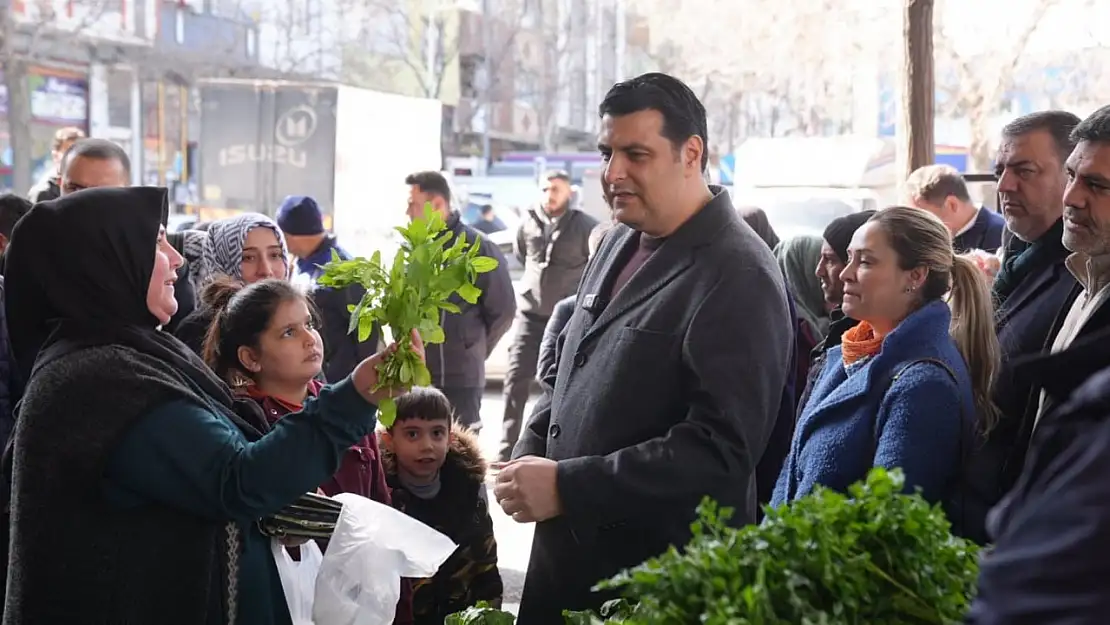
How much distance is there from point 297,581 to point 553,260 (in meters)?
6.10

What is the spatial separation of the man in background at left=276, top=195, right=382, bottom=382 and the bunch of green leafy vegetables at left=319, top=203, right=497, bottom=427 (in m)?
3.16

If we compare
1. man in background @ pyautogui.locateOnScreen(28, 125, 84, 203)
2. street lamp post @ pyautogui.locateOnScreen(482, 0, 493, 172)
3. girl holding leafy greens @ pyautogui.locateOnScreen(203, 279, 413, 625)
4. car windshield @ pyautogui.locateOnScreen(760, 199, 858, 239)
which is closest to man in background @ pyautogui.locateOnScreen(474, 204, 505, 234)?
car windshield @ pyautogui.locateOnScreen(760, 199, 858, 239)

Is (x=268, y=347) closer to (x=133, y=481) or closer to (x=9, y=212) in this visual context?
(x=133, y=481)

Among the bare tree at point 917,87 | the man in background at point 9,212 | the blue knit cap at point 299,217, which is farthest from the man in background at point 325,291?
the bare tree at point 917,87

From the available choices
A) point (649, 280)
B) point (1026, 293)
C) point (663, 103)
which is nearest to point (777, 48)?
point (1026, 293)

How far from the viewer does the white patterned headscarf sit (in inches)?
200

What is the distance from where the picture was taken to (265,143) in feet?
49.5

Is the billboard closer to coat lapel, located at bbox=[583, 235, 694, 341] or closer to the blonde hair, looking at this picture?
the blonde hair

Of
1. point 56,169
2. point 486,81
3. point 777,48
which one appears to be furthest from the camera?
point 486,81

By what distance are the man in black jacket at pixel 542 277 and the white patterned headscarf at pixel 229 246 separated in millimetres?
3835

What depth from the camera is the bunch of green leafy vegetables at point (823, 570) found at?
5.33ft

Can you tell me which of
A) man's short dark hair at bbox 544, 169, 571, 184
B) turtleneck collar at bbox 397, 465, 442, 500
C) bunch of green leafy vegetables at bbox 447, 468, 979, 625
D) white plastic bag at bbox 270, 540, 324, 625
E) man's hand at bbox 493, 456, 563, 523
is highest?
man's short dark hair at bbox 544, 169, 571, 184

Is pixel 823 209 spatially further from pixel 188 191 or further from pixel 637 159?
pixel 188 191

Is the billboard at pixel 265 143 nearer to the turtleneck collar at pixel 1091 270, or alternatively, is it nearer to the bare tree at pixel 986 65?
the bare tree at pixel 986 65
